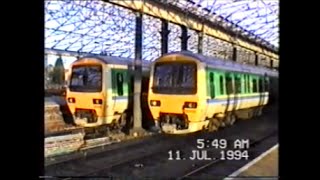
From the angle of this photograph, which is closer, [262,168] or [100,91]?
[262,168]

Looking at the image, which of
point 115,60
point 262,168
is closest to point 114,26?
point 115,60

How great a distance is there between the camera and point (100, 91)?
3.78 m

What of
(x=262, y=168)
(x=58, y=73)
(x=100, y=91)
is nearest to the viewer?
(x=262, y=168)

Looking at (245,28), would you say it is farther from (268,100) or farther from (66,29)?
(66,29)

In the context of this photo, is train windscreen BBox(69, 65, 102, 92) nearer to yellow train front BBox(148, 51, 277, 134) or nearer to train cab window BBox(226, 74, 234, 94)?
yellow train front BBox(148, 51, 277, 134)

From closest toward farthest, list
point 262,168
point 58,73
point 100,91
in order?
point 262,168
point 58,73
point 100,91

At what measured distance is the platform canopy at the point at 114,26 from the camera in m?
3.64

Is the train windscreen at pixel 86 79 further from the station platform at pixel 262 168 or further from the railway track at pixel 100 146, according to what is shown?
the station platform at pixel 262 168

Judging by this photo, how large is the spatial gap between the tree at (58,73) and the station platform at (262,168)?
1058 millimetres

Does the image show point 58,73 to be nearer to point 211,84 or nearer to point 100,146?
point 100,146

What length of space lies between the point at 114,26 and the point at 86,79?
0.35 meters
